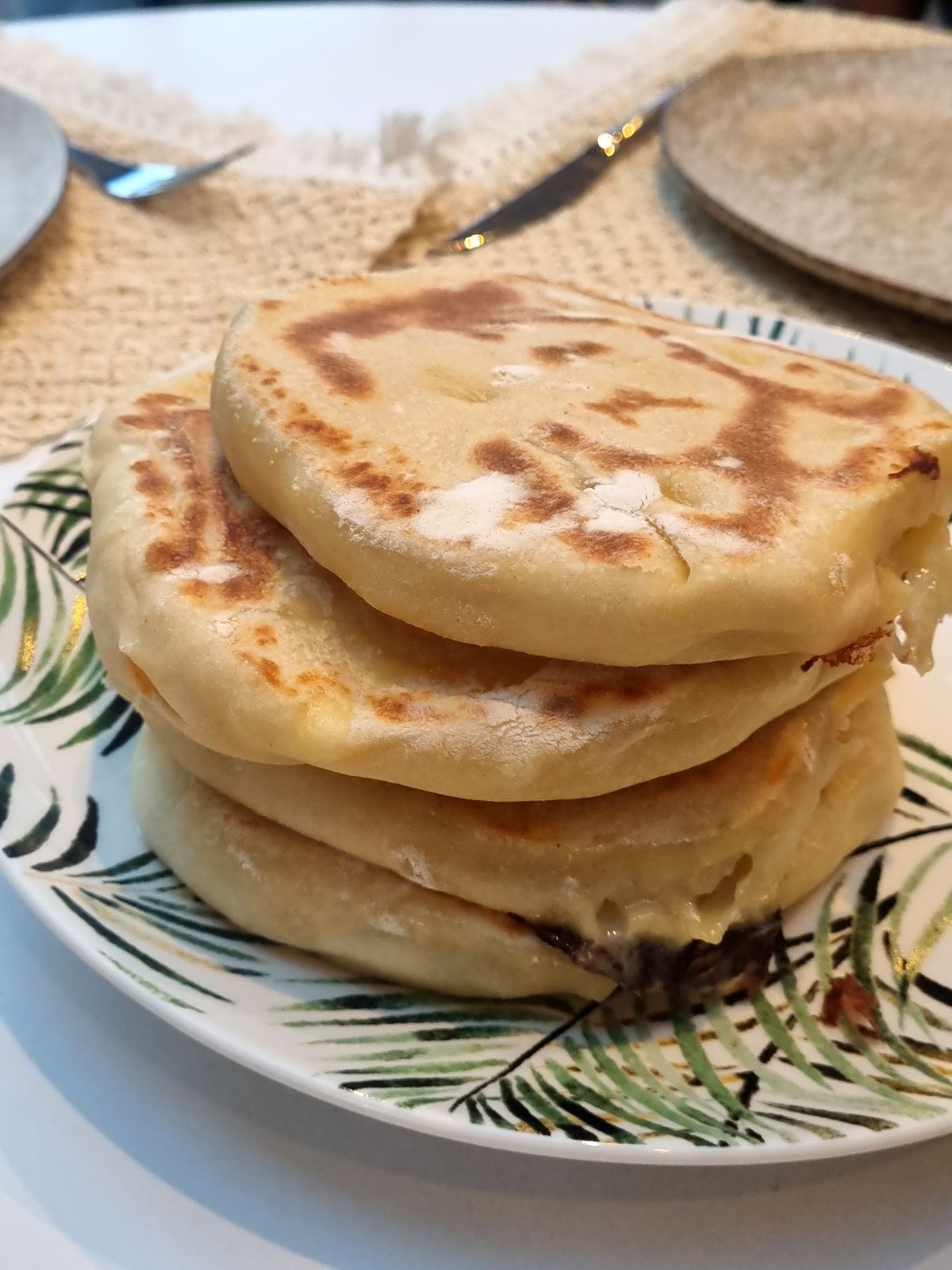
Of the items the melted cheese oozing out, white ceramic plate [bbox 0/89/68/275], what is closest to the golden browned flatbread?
the melted cheese oozing out

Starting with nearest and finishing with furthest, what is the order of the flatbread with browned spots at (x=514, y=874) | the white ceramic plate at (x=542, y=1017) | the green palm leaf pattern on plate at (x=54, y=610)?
the white ceramic plate at (x=542, y=1017) → the flatbread with browned spots at (x=514, y=874) → the green palm leaf pattern on plate at (x=54, y=610)

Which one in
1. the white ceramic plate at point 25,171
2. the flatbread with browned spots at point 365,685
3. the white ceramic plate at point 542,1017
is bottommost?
the white ceramic plate at point 542,1017

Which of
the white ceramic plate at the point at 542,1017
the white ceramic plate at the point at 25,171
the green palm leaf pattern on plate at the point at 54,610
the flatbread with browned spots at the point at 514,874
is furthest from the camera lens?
the white ceramic plate at the point at 25,171

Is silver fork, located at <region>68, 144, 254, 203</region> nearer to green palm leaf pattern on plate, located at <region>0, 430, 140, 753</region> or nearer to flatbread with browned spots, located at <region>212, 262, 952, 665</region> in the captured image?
green palm leaf pattern on plate, located at <region>0, 430, 140, 753</region>

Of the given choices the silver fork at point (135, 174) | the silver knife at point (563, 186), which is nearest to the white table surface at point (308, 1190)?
the silver knife at point (563, 186)

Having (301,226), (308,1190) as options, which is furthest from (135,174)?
(308,1190)

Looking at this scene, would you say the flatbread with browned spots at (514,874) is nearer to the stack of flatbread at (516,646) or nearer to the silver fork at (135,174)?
the stack of flatbread at (516,646)

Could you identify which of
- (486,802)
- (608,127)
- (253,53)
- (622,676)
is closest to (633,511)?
(622,676)

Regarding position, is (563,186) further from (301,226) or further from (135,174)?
(135,174)
